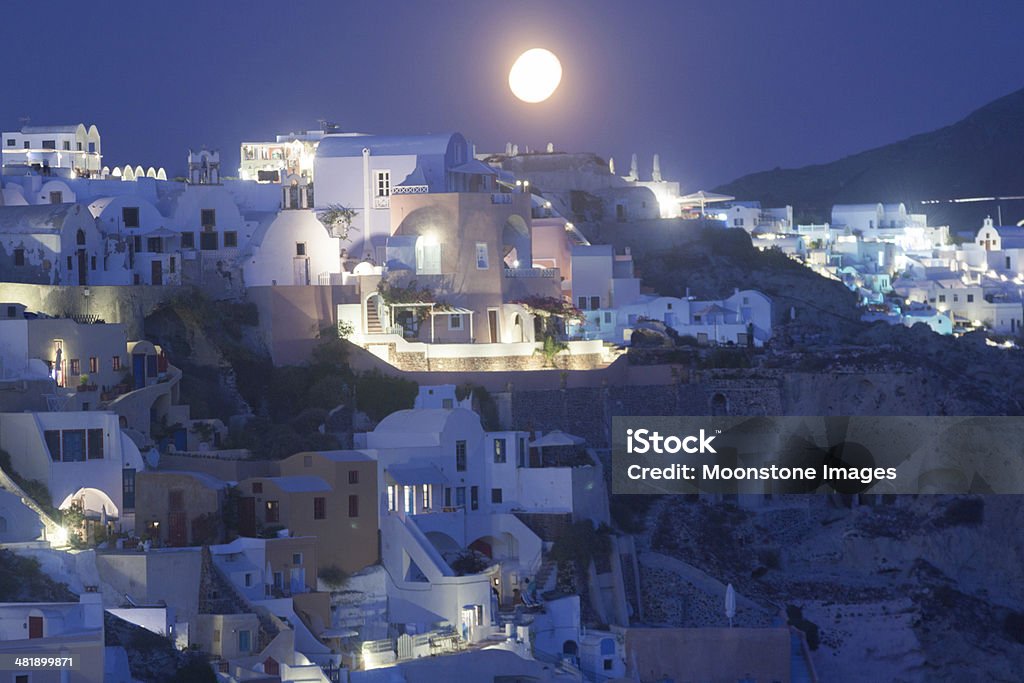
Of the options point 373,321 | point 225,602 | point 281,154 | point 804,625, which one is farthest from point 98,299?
point 281,154

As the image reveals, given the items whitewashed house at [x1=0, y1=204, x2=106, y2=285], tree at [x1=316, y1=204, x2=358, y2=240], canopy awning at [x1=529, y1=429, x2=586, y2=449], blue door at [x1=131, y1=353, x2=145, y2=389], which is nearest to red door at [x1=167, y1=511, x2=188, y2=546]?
blue door at [x1=131, y1=353, x2=145, y2=389]

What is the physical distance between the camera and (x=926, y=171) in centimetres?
12575

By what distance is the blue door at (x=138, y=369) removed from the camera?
45.1 m

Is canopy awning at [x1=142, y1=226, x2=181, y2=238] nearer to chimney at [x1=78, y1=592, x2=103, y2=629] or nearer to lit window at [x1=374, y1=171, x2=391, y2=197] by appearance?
lit window at [x1=374, y1=171, x2=391, y2=197]

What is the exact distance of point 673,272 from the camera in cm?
6612

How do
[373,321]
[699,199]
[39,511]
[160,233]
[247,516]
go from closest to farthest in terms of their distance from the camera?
[39,511] → [247,516] → [373,321] → [160,233] → [699,199]

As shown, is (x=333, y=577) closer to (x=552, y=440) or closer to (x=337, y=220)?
(x=552, y=440)

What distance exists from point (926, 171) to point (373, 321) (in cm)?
7929

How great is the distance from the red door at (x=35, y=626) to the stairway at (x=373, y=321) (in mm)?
19377

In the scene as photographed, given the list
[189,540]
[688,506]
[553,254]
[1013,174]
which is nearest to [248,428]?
[189,540]

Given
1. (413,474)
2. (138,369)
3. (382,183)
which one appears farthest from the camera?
(382,183)

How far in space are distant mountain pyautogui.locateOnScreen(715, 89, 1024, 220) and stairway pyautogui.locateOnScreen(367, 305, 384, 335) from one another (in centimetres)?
6453

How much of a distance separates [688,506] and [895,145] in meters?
84.2

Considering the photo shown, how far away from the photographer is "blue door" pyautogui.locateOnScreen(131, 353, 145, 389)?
4512 cm
